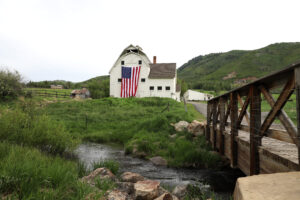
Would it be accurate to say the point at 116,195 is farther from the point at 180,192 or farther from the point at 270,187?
the point at 270,187

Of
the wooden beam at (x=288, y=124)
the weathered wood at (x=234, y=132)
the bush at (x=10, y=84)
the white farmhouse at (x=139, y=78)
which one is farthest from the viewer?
the white farmhouse at (x=139, y=78)

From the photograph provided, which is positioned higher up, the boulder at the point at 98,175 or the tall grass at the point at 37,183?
the tall grass at the point at 37,183

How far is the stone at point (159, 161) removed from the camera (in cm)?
930

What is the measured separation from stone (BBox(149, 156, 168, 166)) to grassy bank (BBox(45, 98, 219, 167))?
0.26m

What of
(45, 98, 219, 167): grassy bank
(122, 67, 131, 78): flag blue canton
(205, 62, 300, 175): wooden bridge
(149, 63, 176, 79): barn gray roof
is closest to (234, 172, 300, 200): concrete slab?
(205, 62, 300, 175): wooden bridge

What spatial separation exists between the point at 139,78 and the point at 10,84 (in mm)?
19374

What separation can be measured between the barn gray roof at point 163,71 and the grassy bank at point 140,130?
27.7 ft

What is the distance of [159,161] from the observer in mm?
9484

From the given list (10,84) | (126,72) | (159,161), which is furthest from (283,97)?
(10,84)

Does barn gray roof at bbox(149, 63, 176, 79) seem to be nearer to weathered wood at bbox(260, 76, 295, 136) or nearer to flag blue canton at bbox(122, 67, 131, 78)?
flag blue canton at bbox(122, 67, 131, 78)

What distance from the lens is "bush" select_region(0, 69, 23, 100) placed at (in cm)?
2922

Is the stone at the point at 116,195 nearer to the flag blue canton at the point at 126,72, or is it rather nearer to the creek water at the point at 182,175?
the creek water at the point at 182,175

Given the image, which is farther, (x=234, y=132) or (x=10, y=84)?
(x=10, y=84)

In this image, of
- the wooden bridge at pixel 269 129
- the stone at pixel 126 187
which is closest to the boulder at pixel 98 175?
the stone at pixel 126 187
